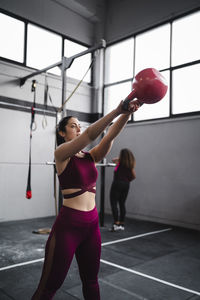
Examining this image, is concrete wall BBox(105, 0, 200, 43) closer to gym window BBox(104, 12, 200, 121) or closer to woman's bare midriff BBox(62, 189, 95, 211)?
gym window BBox(104, 12, 200, 121)

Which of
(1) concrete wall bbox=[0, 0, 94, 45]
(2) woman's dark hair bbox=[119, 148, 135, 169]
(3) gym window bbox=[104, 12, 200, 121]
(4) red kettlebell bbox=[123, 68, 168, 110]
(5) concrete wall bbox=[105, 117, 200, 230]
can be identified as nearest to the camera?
(4) red kettlebell bbox=[123, 68, 168, 110]

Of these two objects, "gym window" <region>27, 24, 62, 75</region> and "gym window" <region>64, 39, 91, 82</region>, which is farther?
"gym window" <region>64, 39, 91, 82</region>

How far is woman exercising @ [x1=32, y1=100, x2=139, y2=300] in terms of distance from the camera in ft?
4.32

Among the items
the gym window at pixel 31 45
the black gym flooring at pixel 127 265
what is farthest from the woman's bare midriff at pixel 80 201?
the gym window at pixel 31 45

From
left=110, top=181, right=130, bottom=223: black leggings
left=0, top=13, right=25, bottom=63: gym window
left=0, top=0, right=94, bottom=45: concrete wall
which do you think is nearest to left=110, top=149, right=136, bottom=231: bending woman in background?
left=110, top=181, right=130, bottom=223: black leggings

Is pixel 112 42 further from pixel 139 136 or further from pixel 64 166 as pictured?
pixel 64 166

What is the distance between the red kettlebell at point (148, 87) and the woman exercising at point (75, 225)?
4.3 inches

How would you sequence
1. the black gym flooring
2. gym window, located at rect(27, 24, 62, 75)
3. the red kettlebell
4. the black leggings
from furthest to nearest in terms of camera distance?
1. gym window, located at rect(27, 24, 62, 75)
2. the black leggings
3. the black gym flooring
4. the red kettlebell

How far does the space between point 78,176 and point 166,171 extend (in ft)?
13.3

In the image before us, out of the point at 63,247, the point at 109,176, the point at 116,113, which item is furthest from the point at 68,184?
the point at 109,176

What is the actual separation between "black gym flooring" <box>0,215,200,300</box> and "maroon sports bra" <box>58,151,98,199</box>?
121 centimetres

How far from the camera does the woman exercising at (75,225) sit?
132 cm

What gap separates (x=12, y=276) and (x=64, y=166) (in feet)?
5.63

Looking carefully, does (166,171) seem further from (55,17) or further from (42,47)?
(55,17)
